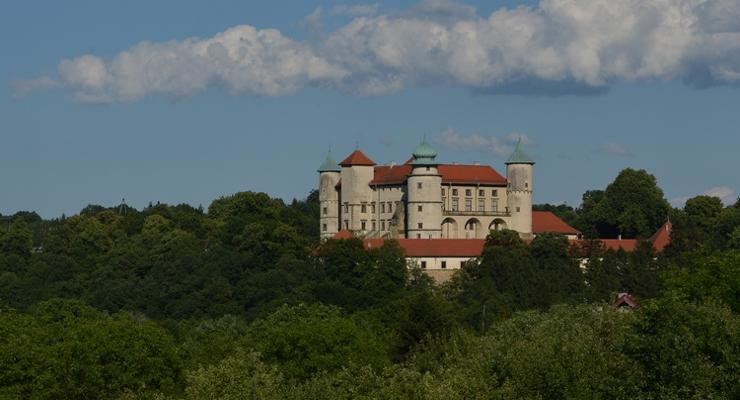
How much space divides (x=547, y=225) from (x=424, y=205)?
10.2 metres

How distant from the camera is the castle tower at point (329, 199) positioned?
388 ft

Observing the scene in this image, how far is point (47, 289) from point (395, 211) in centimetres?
2186

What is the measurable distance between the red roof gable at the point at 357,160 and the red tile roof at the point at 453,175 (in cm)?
101

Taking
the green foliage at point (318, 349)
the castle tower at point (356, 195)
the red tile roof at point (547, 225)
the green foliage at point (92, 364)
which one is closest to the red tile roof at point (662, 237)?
the red tile roof at point (547, 225)

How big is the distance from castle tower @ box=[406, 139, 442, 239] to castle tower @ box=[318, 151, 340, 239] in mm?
6495

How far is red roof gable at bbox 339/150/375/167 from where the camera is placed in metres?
118

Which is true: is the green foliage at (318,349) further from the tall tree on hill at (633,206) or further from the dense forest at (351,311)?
the tall tree on hill at (633,206)

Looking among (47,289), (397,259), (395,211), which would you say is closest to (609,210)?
(395,211)

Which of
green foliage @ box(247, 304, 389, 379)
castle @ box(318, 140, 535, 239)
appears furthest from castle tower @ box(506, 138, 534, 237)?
green foliage @ box(247, 304, 389, 379)

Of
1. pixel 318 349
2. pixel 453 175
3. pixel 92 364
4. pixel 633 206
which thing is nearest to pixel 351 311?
pixel 453 175

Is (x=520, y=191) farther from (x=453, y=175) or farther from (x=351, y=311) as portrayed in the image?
(x=351, y=311)

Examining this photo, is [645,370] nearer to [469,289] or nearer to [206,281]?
[469,289]

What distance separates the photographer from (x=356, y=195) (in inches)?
4606

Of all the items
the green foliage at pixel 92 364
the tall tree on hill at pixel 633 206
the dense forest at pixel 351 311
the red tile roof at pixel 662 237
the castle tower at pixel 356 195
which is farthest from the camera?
the tall tree on hill at pixel 633 206
